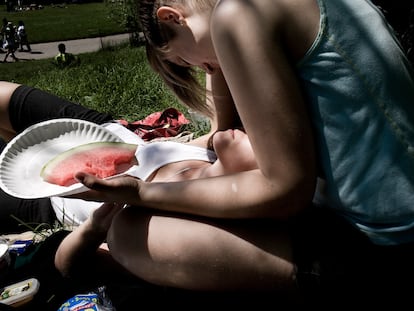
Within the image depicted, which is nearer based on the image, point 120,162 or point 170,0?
point 170,0

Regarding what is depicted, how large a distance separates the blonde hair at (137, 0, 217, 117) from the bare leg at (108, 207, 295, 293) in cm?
59

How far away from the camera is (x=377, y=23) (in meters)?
1.59

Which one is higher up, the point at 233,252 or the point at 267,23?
the point at 267,23

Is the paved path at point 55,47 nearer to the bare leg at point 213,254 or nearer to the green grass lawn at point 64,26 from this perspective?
the green grass lawn at point 64,26

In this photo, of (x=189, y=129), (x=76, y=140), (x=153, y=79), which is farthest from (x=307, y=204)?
(x=153, y=79)

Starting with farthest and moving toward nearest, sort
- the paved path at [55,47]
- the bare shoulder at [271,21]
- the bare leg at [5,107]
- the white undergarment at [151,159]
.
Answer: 1. the paved path at [55,47]
2. the bare leg at [5,107]
3. the white undergarment at [151,159]
4. the bare shoulder at [271,21]

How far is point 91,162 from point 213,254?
674 millimetres

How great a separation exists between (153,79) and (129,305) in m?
3.62

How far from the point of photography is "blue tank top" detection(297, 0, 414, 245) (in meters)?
1.54

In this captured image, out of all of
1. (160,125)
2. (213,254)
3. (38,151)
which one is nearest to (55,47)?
(160,125)

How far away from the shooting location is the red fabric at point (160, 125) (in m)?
3.49

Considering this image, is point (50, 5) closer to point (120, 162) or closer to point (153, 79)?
point (153, 79)

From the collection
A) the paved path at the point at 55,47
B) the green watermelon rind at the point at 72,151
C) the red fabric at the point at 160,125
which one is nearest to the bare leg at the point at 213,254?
the green watermelon rind at the point at 72,151

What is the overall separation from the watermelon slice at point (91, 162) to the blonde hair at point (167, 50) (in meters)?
0.30
